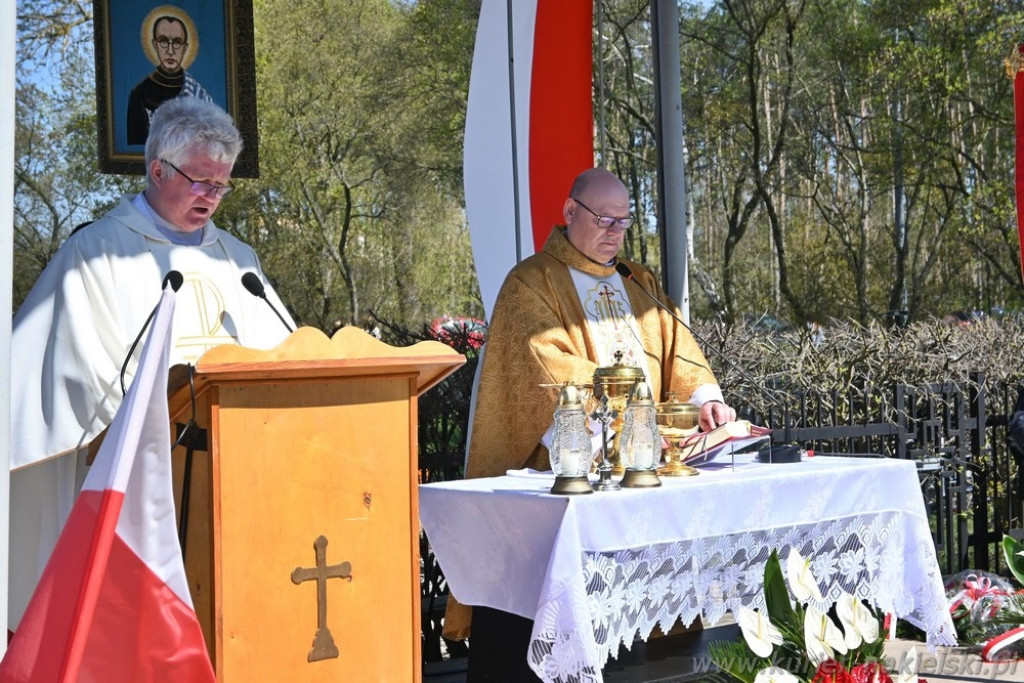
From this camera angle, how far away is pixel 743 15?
21328 mm

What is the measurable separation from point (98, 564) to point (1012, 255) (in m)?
19.5

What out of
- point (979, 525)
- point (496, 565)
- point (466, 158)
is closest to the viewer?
point (496, 565)

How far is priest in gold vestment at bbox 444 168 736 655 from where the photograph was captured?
4.11 m

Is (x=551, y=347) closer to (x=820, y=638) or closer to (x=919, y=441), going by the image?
(x=820, y=638)

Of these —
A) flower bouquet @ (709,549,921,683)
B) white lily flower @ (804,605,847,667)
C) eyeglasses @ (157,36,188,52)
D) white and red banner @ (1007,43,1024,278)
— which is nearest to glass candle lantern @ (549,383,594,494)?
flower bouquet @ (709,549,921,683)

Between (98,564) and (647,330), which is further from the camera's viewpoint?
(647,330)

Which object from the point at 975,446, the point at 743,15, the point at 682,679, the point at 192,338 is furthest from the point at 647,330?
the point at 743,15

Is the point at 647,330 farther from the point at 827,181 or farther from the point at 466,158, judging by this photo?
the point at 827,181

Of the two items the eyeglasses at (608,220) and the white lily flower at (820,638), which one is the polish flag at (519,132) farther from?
the white lily flower at (820,638)

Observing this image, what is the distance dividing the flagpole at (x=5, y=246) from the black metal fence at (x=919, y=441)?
219cm

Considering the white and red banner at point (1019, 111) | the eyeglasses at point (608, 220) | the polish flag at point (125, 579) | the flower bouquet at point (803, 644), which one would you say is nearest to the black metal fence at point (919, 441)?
the white and red banner at point (1019, 111)

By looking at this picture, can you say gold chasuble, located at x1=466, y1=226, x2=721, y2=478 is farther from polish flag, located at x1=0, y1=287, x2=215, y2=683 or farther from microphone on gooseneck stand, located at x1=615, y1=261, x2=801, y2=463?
polish flag, located at x1=0, y1=287, x2=215, y2=683

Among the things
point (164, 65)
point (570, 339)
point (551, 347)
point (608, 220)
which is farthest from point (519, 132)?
point (164, 65)

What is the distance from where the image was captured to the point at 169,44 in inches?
242
